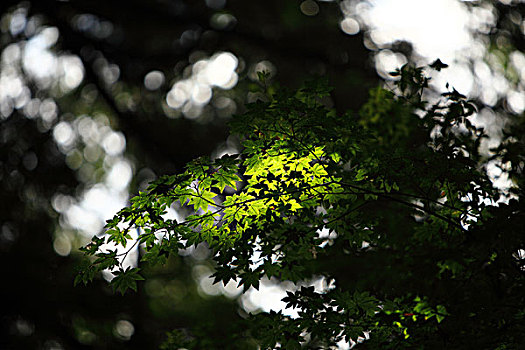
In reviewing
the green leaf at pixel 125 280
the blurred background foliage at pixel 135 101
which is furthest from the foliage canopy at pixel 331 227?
the blurred background foliage at pixel 135 101

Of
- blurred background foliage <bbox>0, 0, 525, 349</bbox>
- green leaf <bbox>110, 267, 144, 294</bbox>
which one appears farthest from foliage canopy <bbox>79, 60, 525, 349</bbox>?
blurred background foliage <bbox>0, 0, 525, 349</bbox>

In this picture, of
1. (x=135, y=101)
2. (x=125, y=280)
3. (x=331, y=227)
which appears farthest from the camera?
Result: (x=135, y=101)

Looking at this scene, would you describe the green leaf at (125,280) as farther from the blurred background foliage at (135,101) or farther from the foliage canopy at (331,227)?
the blurred background foliage at (135,101)

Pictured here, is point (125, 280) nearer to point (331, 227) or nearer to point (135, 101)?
point (331, 227)

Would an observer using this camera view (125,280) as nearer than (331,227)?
Yes

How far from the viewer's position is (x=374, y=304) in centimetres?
238

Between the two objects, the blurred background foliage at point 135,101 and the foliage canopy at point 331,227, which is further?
the blurred background foliage at point 135,101

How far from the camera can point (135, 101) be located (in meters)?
7.70

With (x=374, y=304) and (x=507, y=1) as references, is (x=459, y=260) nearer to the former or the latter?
(x=374, y=304)

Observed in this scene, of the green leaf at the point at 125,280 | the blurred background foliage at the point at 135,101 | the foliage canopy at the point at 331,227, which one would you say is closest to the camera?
the foliage canopy at the point at 331,227

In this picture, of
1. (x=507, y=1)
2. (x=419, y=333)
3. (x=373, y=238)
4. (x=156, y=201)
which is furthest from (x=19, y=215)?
(x=507, y=1)

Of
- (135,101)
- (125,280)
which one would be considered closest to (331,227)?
(125,280)

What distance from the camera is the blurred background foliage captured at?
7020 mm

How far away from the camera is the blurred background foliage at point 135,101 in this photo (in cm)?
702
